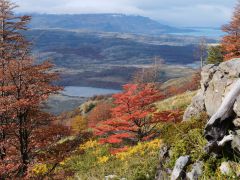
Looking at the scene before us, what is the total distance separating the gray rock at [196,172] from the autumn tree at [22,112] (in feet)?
22.4

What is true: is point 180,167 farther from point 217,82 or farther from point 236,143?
point 217,82

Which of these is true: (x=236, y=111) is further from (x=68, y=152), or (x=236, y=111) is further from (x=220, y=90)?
(x=68, y=152)

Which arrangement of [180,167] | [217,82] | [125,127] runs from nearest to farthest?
[180,167] < [217,82] < [125,127]

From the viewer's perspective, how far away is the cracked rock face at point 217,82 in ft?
39.8

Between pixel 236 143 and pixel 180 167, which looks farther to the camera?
pixel 180 167

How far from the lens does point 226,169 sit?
379 inches

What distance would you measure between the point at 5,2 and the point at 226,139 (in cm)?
2078

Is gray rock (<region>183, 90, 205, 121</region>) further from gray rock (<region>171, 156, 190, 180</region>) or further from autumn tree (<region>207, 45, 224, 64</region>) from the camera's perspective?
autumn tree (<region>207, 45, 224, 64</region>)

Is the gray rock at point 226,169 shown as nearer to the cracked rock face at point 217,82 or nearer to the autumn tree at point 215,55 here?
the cracked rock face at point 217,82

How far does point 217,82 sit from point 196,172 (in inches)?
134

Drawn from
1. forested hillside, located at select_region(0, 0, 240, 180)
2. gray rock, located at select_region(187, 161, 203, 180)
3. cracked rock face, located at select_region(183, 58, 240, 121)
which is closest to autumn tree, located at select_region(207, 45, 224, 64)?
forested hillside, located at select_region(0, 0, 240, 180)

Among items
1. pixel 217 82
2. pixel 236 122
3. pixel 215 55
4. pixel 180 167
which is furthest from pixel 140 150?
pixel 215 55

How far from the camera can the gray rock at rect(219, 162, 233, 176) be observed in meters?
9.42

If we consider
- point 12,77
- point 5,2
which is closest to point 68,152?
point 12,77
